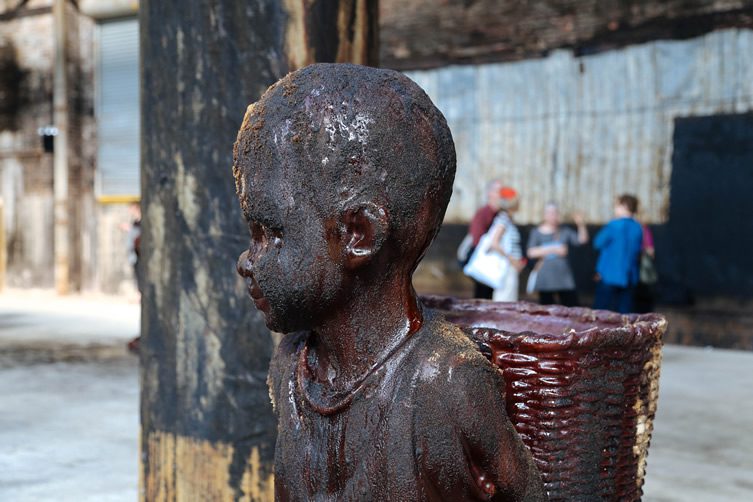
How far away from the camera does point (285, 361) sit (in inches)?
55.7

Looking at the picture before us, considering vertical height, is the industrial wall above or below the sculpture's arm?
above

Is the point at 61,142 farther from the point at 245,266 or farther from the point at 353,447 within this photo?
the point at 353,447

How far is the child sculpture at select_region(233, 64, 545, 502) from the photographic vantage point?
3.91 feet

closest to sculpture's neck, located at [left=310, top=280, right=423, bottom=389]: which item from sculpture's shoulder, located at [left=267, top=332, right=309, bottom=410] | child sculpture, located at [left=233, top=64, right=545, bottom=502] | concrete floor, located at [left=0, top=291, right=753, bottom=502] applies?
child sculpture, located at [left=233, top=64, right=545, bottom=502]

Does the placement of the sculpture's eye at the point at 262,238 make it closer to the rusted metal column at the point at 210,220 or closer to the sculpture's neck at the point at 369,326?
the sculpture's neck at the point at 369,326

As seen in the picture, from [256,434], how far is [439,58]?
7.84 meters

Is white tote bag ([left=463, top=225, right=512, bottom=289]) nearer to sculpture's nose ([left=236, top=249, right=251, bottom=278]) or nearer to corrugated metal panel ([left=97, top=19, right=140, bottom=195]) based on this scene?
sculpture's nose ([left=236, top=249, right=251, bottom=278])

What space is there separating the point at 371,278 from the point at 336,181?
6.6 inches

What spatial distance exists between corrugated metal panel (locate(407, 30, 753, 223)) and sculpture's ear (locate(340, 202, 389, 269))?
7.14 metres

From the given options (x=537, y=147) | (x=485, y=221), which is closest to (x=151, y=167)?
(x=485, y=221)

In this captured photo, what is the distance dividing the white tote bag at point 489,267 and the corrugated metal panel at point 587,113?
8.47ft

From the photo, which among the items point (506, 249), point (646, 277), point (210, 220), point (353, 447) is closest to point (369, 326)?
point (353, 447)

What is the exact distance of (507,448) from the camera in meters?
1.23

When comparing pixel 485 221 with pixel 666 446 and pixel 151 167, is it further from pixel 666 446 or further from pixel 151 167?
pixel 151 167
